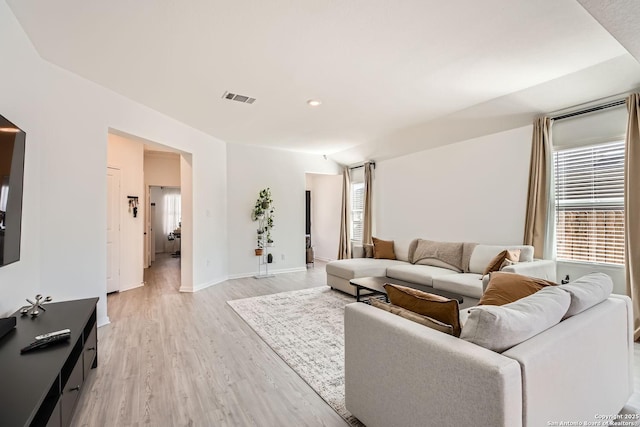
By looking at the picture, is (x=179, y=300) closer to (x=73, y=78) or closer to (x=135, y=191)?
(x=135, y=191)

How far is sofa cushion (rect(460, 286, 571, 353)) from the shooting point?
49.3 inches

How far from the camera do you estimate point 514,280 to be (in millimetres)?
2191

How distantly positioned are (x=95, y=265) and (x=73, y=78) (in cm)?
203

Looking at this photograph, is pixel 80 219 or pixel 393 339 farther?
pixel 80 219

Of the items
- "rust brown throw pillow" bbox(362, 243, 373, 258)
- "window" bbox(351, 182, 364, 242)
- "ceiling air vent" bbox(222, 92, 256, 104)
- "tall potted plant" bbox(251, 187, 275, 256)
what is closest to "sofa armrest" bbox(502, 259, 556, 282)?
"rust brown throw pillow" bbox(362, 243, 373, 258)

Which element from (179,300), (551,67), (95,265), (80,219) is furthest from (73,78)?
(551,67)

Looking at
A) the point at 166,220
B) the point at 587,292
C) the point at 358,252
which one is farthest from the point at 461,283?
the point at 166,220

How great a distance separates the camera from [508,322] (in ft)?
4.17

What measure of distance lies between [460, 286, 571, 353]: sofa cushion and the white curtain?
10.7 meters

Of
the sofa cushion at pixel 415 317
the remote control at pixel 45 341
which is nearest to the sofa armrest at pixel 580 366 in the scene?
the sofa cushion at pixel 415 317

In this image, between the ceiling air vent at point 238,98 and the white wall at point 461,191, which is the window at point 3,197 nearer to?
the ceiling air vent at point 238,98

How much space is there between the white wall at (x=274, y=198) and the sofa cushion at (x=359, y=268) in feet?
6.21

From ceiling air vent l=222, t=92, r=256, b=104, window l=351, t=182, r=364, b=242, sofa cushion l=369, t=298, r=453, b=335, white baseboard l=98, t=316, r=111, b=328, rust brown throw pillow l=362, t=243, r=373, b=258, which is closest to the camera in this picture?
sofa cushion l=369, t=298, r=453, b=335

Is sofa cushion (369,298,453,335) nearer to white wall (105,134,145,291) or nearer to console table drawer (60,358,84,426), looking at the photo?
console table drawer (60,358,84,426)
